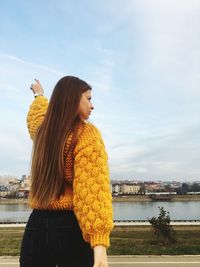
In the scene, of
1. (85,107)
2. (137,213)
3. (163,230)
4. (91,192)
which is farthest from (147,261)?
(137,213)

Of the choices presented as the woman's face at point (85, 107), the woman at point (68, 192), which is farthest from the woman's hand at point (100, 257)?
the woman's face at point (85, 107)

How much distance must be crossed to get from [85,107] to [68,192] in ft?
1.28

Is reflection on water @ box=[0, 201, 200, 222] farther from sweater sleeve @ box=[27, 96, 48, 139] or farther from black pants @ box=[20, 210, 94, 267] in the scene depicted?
black pants @ box=[20, 210, 94, 267]

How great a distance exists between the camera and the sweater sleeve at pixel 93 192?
1607 mm

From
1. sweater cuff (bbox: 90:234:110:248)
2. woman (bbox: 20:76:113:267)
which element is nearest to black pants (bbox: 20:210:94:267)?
woman (bbox: 20:76:113:267)

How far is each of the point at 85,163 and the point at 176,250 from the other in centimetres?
776

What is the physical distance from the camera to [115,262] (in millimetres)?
7594

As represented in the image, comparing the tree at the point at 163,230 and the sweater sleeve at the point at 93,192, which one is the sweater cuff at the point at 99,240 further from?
the tree at the point at 163,230

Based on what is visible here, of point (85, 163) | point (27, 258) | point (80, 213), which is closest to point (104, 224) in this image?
point (80, 213)

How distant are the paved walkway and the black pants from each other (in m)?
5.86

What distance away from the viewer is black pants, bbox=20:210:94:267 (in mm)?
1693

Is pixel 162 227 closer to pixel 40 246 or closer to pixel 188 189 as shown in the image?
pixel 40 246

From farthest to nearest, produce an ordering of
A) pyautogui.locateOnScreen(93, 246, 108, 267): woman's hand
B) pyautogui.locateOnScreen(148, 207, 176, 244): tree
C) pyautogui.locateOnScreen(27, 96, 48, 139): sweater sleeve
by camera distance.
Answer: pyautogui.locateOnScreen(148, 207, 176, 244): tree < pyautogui.locateOnScreen(27, 96, 48, 139): sweater sleeve < pyautogui.locateOnScreen(93, 246, 108, 267): woman's hand

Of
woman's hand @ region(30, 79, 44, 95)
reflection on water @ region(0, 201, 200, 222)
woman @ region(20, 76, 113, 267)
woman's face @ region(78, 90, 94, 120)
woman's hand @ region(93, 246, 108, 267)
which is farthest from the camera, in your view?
reflection on water @ region(0, 201, 200, 222)
